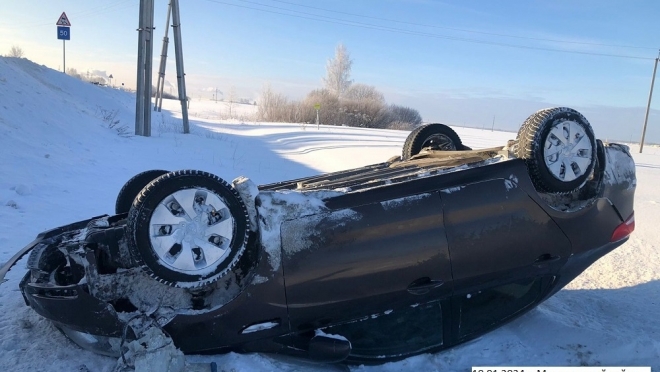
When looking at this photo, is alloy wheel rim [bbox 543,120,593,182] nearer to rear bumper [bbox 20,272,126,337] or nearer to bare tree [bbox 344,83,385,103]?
rear bumper [bbox 20,272,126,337]

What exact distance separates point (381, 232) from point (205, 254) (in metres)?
0.92

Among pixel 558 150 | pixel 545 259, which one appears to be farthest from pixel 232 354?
pixel 558 150

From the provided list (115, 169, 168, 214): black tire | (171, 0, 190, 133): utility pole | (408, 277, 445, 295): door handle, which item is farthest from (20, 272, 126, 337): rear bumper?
(171, 0, 190, 133): utility pole

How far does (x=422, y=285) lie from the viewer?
8.54 ft

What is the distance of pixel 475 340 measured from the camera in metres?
2.99

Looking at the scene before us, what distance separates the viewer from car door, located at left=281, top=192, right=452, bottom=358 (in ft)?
8.13

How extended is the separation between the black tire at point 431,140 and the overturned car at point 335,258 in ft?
4.36

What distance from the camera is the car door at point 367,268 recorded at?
2.48 meters

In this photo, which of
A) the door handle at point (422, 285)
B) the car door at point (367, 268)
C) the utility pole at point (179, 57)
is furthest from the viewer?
the utility pole at point (179, 57)

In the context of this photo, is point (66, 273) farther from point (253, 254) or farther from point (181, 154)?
point (181, 154)

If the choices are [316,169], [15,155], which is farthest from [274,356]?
[316,169]

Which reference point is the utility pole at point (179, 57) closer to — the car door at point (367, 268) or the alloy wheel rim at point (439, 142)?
the alloy wheel rim at point (439, 142)

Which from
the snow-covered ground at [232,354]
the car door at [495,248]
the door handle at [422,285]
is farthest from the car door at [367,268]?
the snow-covered ground at [232,354]

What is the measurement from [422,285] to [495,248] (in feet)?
1.62
